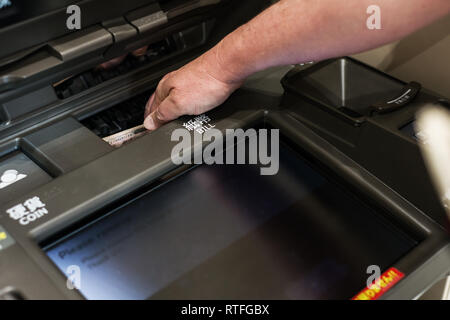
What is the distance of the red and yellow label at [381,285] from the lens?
0.71 meters

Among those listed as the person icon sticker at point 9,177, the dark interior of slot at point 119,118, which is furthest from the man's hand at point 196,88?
the person icon sticker at point 9,177

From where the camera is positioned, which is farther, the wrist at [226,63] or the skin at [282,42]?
the wrist at [226,63]

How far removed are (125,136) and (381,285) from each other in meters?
0.55

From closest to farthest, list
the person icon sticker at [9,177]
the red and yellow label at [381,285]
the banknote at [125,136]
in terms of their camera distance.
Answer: the red and yellow label at [381,285] → the person icon sticker at [9,177] → the banknote at [125,136]

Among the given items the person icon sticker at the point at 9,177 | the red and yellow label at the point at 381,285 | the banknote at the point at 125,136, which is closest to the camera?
the red and yellow label at the point at 381,285

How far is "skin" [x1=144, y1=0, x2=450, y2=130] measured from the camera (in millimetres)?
745

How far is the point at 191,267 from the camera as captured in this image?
2.46ft

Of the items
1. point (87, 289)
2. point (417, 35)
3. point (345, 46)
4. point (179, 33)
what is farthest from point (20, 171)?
point (417, 35)

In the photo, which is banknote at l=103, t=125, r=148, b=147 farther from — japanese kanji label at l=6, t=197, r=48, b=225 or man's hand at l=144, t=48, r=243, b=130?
japanese kanji label at l=6, t=197, r=48, b=225

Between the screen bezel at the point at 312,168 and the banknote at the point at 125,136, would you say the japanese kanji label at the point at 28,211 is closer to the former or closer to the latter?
the screen bezel at the point at 312,168

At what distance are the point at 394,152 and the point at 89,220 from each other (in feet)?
1.72

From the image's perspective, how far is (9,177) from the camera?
845 millimetres

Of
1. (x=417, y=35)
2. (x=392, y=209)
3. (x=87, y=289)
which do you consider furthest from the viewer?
(x=417, y=35)

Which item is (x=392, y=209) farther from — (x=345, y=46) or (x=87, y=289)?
(x=87, y=289)
